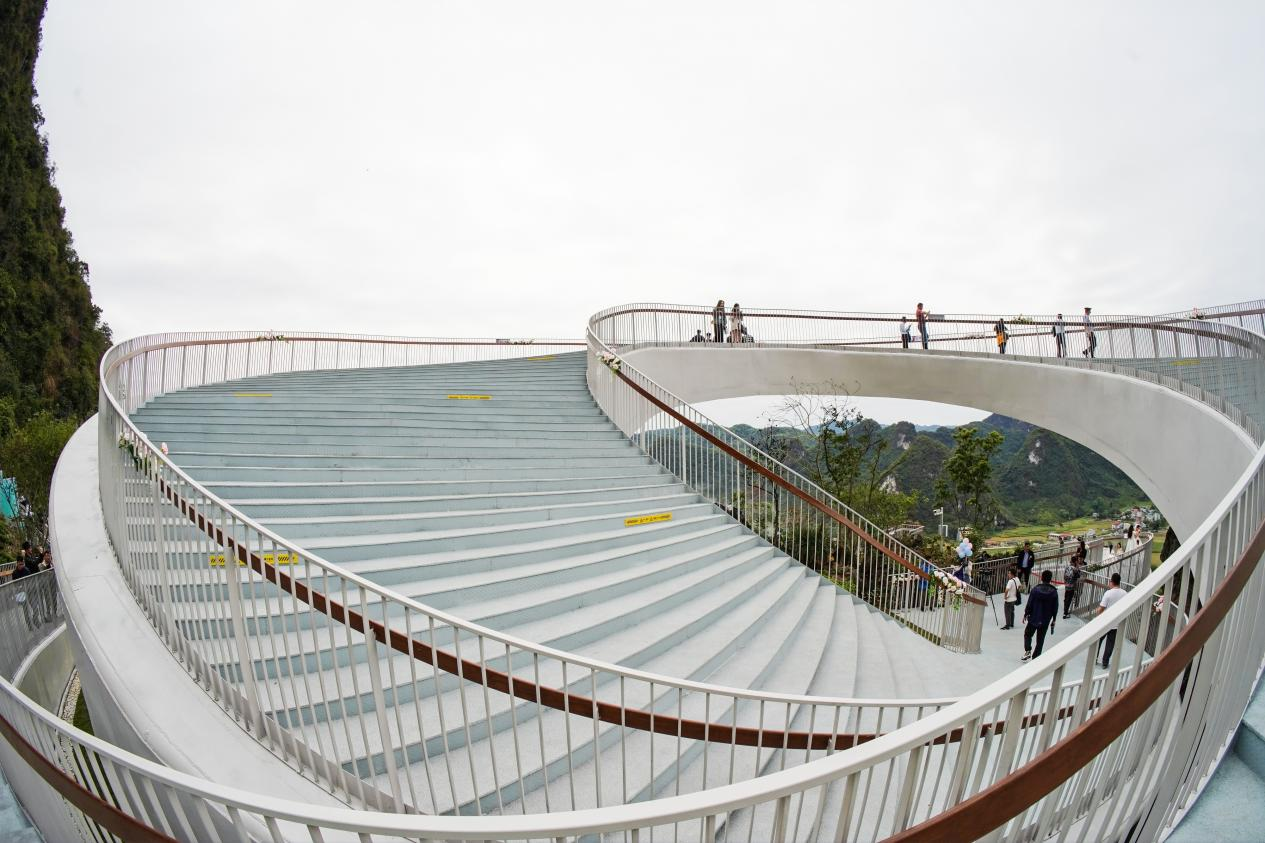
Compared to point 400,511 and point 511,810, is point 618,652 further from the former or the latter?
point 400,511

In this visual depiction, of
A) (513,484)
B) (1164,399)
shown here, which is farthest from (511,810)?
(1164,399)

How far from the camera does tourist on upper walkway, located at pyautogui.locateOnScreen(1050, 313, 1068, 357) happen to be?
504 inches

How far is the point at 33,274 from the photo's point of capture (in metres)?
29.9

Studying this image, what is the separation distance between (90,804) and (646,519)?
5.07m

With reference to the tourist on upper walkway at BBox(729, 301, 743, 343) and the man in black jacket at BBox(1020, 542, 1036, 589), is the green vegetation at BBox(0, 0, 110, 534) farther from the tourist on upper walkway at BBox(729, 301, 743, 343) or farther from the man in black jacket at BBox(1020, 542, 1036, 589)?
the man in black jacket at BBox(1020, 542, 1036, 589)

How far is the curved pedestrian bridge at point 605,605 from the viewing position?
1.83 meters

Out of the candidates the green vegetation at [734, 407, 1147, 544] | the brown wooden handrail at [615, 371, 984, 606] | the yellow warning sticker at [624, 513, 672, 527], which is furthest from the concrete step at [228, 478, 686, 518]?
the green vegetation at [734, 407, 1147, 544]

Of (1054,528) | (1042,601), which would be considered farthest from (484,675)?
(1054,528)

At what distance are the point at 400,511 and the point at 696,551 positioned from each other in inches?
121

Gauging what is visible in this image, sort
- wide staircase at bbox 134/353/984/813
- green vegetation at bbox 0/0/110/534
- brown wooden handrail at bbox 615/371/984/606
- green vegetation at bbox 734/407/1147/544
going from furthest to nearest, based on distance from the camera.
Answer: green vegetation at bbox 734/407/1147/544 → green vegetation at bbox 0/0/110/534 → brown wooden handrail at bbox 615/371/984/606 → wide staircase at bbox 134/353/984/813

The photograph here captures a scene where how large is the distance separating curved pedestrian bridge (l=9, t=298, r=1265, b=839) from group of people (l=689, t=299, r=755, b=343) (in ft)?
16.6

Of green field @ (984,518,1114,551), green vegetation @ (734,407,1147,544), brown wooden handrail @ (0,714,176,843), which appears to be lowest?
green field @ (984,518,1114,551)

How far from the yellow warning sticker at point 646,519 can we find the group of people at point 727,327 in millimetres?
9306

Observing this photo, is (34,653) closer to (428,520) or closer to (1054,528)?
(428,520)
